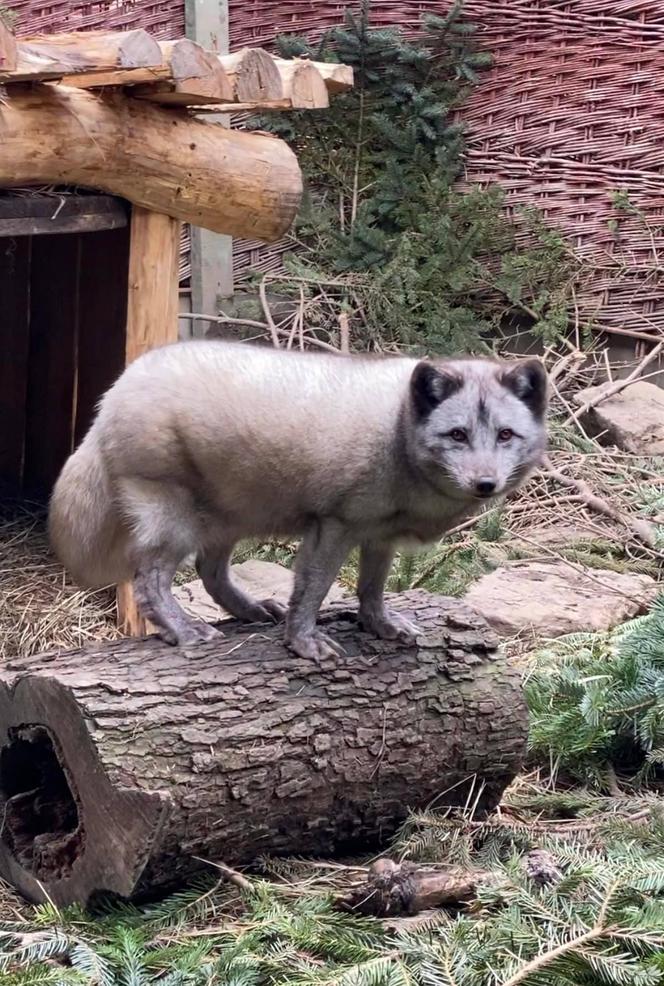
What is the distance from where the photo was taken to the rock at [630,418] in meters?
8.32

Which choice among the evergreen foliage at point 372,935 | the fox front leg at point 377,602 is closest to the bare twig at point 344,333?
the fox front leg at point 377,602

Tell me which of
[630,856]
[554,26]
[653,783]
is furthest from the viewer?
[554,26]

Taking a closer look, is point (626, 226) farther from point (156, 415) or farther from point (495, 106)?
point (156, 415)

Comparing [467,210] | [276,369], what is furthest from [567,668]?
[467,210]

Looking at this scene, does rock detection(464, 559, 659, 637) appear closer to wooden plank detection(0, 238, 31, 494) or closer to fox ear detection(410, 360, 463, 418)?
fox ear detection(410, 360, 463, 418)

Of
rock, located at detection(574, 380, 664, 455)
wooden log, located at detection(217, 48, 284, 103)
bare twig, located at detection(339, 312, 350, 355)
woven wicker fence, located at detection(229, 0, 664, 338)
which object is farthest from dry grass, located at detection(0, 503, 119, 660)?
rock, located at detection(574, 380, 664, 455)

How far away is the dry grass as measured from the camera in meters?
6.07

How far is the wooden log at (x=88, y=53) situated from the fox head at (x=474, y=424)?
1.72 m

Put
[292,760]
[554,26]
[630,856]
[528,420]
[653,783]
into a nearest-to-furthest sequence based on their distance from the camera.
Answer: [630,856], [292,760], [528,420], [653,783], [554,26]

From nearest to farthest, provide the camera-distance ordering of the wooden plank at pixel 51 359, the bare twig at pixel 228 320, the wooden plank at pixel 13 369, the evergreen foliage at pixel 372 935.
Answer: the evergreen foliage at pixel 372 935 < the wooden plank at pixel 51 359 < the wooden plank at pixel 13 369 < the bare twig at pixel 228 320

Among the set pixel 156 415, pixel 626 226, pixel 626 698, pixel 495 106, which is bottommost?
pixel 626 698

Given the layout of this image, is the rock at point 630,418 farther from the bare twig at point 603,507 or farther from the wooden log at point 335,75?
the wooden log at point 335,75

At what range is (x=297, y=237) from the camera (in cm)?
925

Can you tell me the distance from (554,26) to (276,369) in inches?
206
